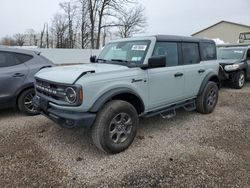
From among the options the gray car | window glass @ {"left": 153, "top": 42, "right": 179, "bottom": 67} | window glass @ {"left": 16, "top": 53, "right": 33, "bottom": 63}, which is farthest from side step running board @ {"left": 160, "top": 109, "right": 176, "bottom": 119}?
window glass @ {"left": 16, "top": 53, "right": 33, "bottom": 63}

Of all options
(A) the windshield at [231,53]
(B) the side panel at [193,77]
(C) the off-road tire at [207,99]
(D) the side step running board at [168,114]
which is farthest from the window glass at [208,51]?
(A) the windshield at [231,53]

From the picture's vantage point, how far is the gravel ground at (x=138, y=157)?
3018mm

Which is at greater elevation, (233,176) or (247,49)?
(247,49)

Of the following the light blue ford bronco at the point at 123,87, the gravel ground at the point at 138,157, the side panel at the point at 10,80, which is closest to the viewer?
the gravel ground at the point at 138,157

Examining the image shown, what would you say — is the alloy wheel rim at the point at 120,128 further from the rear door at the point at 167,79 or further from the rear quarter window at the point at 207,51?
the rear quarter window at the point at 207,51

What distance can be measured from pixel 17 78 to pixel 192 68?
3879 mm

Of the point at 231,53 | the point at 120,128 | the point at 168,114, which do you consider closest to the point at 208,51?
the point at 168,114

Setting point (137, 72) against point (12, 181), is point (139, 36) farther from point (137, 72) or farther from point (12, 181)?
point (12, 181)

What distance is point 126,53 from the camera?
14.3 ft

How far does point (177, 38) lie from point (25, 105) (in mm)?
3744

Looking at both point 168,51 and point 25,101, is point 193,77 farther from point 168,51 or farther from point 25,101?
point 25,101

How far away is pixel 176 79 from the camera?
459 centimetres

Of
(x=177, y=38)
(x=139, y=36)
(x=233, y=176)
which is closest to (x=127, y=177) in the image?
(x=233, y=176)

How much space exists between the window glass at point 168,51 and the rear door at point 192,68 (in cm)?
28
